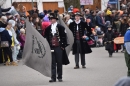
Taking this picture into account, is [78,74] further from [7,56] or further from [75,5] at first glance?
[75,5]

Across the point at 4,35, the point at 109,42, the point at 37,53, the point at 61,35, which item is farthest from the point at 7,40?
the point at 61,35

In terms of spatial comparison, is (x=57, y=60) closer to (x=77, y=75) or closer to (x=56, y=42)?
(x=56, y=42)

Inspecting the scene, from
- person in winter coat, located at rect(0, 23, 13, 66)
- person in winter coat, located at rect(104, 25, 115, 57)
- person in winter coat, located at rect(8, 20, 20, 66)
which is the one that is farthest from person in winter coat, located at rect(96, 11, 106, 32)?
person in winter coat, located at rect(0, 23, 13, 66)

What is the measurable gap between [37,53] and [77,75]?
1.97 m

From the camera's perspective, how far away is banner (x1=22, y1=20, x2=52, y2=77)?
13633mm

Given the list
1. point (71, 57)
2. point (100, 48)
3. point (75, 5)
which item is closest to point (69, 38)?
point (71, 57)

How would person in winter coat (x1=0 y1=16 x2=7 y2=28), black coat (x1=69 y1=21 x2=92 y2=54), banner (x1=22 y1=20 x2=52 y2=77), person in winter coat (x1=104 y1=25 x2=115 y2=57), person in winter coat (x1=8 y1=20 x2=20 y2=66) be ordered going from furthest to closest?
person in winter coat (x1=104 y1=25 x2=115 y2=57)
person in winter coat (x1=0 y1=16 x2=7 y2=28)
person in winter coat (x1=8 y1=20 x2=20 y2=66)
black coat (x1=69 y1=21 x2=92 y2=54)
banner (x1=22 y1=20 x2=52 y2=77)

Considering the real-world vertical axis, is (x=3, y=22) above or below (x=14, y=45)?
above

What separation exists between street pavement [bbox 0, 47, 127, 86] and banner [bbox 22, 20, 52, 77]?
0.43 m

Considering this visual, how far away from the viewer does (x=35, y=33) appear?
1403 cm

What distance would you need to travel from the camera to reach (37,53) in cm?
1384

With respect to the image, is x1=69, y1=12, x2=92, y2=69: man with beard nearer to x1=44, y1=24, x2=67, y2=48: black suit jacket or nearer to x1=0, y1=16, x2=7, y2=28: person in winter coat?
x1=44, y1=24, x2=67, y2=48: black suit jacket

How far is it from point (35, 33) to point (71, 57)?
8.26 metres

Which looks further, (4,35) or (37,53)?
(4,35)
